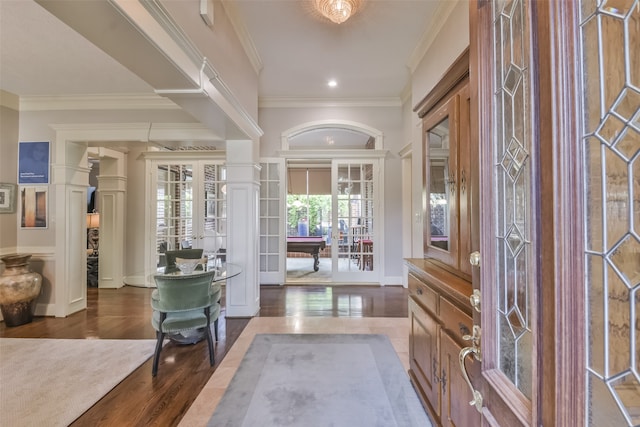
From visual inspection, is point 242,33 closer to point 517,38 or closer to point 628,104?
point 517,38

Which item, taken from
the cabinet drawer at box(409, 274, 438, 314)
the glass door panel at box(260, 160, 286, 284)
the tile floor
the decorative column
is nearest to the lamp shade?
the glass door panel at box(260, 160, 286, 284)

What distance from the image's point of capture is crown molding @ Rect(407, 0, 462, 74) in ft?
9.30

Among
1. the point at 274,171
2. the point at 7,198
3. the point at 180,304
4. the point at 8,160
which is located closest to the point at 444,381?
the point at 180,304

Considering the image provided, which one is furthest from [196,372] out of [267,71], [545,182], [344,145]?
[344,145]

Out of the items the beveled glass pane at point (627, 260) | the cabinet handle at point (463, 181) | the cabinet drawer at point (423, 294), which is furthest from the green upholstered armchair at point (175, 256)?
the beveled glass pane at point (627, 260)

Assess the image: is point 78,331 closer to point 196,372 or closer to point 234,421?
point 196,372

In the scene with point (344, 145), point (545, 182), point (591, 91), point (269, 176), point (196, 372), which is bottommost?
point (196, 372)

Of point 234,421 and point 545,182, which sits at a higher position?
point 545,182

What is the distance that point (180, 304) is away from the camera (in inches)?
101

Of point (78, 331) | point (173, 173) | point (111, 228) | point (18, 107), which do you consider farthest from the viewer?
point (173, 173)

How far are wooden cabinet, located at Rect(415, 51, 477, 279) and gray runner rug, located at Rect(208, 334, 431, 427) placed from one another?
1.15m

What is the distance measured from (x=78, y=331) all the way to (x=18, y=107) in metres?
3.38

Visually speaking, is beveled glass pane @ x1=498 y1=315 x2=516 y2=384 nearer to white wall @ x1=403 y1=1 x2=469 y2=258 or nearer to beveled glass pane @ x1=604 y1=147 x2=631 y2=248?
beveled glass pane @ x1=604 y1=147 x2=631 y2=248

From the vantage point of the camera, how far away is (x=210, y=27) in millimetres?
2504
